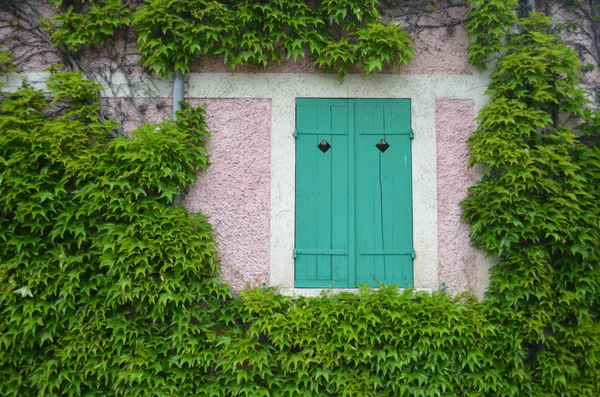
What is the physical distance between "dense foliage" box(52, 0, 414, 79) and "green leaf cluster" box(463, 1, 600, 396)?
882 mm

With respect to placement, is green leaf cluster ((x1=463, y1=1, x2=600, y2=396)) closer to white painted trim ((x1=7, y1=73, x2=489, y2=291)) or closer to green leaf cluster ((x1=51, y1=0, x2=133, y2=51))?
white painted trim ((x1=7, y1=73, x2=489, y2=291))

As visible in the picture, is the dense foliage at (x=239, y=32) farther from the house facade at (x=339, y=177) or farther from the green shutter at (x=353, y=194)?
the green shutter at (x=353, y=194)

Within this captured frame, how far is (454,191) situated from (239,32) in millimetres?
2267

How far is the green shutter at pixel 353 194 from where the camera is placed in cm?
386

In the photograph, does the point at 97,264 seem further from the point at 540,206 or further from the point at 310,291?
the point at 540,206

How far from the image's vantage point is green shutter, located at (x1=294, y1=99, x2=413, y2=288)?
3.86 m

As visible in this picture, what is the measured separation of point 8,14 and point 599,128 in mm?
5150

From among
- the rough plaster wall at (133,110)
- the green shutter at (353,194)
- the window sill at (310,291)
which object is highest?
the rough plaster wall at (133,110)

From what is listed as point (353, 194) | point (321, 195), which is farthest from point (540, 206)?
point (321, 195)

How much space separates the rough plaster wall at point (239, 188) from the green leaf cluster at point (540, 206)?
1.74 m

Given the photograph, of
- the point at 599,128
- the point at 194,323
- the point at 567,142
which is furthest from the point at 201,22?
the point at 599,128

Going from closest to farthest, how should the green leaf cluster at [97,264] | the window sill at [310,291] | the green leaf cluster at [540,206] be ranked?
the green leaf cluster at [97,264]
the green leaf cluster at [540,206]
the window sill at [310,291]

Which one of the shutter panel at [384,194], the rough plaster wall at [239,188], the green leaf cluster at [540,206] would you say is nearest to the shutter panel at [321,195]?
the shutter panel at [384,194]

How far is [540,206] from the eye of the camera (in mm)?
3754
